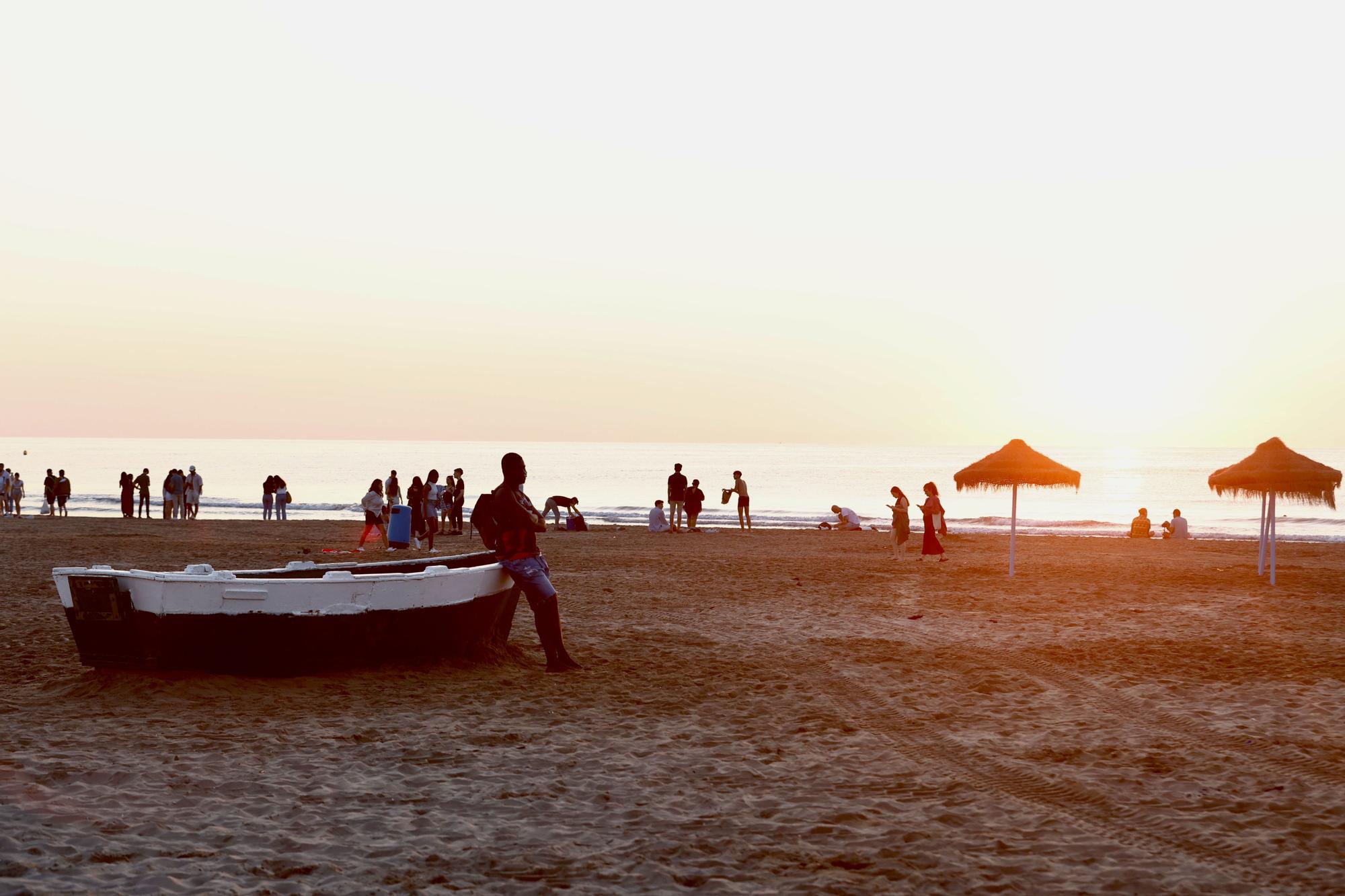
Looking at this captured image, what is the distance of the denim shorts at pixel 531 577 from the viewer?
9094mm

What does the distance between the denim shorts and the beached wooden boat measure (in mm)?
367

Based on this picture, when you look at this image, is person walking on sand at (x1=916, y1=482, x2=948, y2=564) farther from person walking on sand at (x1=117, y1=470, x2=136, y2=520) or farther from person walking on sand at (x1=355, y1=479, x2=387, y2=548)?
person walking on sand at (x1=117, y1=470, x2=136, y2=520)

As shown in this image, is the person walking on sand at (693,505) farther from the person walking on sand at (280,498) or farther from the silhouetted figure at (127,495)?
the silhouetted figure at (127,495)

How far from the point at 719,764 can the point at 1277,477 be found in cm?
1301

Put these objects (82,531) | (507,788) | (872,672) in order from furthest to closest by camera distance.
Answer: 1. (82,531)
2. (872,672)
3. (507,788)

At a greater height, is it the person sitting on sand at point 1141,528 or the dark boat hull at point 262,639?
the person sitting on sand at point 1141,528

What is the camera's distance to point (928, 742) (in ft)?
23.1

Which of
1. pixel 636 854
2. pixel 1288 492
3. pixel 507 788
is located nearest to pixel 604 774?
pixel 507 788

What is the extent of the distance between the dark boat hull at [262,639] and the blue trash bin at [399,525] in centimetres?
1194

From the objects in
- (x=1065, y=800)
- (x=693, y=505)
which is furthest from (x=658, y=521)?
(x=1065, y=800)

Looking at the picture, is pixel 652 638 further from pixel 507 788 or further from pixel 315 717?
pixel 507 788

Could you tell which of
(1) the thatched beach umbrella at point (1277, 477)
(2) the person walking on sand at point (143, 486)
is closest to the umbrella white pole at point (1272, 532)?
(1) the thatched beach umbrella at point (1277, 477)

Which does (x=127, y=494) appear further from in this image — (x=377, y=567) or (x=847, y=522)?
(x=377, y=567)

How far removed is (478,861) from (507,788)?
1.13m
